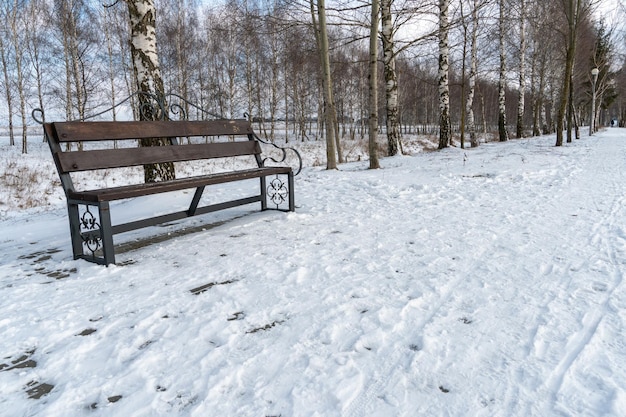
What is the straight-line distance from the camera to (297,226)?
165 inches

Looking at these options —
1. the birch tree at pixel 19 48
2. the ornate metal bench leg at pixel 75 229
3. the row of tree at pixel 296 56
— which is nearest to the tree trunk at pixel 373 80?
the row of tree at pixel 296 56

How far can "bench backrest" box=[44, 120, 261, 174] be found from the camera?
320 centimetres

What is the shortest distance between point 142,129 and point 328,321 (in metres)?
2.75

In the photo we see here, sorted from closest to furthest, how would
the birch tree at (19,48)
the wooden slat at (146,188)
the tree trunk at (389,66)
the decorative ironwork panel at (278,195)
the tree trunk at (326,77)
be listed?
the wooden slat at (146,188)
the decorative ironwork panel at (278,195)
the tree trunk at (326,77)
the tree trunk at (389,66)
the birch tree at (19,48)

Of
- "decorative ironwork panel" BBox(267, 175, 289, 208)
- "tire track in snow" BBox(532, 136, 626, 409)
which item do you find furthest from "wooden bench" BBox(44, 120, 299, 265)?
"tire track in snow" BBox(532, 136, 626, 409)

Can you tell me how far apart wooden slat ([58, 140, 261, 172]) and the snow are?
0.77 metres

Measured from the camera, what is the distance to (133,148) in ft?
12.0

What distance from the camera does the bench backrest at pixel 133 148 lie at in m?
3.20

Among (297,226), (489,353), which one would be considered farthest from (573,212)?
(489,353)

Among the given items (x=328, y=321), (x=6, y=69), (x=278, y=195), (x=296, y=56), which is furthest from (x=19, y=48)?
(x=328, y=321)

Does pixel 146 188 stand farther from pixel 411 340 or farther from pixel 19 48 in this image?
pixel 19 48

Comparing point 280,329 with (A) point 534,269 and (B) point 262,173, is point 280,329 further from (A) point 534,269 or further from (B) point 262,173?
(B) point 262,173

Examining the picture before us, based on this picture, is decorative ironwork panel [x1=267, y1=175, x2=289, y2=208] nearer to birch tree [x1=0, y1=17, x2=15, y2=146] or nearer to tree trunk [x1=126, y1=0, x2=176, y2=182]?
tree trunk [x1=126, y1=0, x2=176, y2=182]

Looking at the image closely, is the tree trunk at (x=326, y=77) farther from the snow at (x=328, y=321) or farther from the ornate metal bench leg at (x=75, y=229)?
the ornate metal bench leg at (x=75, y=229)
